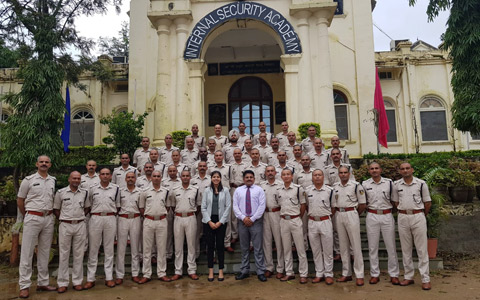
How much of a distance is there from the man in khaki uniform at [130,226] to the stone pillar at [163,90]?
532 centimetres

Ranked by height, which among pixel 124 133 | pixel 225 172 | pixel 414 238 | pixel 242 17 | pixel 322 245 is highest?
pixel 242 17

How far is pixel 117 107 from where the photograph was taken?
1802 centimetres

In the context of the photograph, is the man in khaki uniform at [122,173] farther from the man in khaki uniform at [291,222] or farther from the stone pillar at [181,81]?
the stone pillar at [181,81]

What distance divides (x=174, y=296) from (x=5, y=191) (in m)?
6.05

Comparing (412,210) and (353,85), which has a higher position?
(353,85)

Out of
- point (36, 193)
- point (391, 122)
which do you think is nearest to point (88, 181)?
point (36, 193)

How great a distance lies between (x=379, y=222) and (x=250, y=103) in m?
10.9

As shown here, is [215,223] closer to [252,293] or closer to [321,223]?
Answer: [252,293]

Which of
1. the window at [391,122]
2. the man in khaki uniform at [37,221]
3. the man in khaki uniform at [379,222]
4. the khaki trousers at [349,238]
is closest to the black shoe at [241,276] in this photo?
the khaki trousers at [349,238]

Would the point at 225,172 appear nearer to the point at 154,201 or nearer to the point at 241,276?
the point at 154,201

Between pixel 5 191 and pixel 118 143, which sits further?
pixel 118 143

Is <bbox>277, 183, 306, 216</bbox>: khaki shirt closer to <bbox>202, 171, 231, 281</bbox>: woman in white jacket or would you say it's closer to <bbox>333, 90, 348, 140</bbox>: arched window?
<bbox>202, 171, 231, 281</bbox>: woman in white jacket

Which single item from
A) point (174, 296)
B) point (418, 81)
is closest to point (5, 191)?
point (174, 296)

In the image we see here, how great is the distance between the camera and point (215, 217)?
19.8ft
